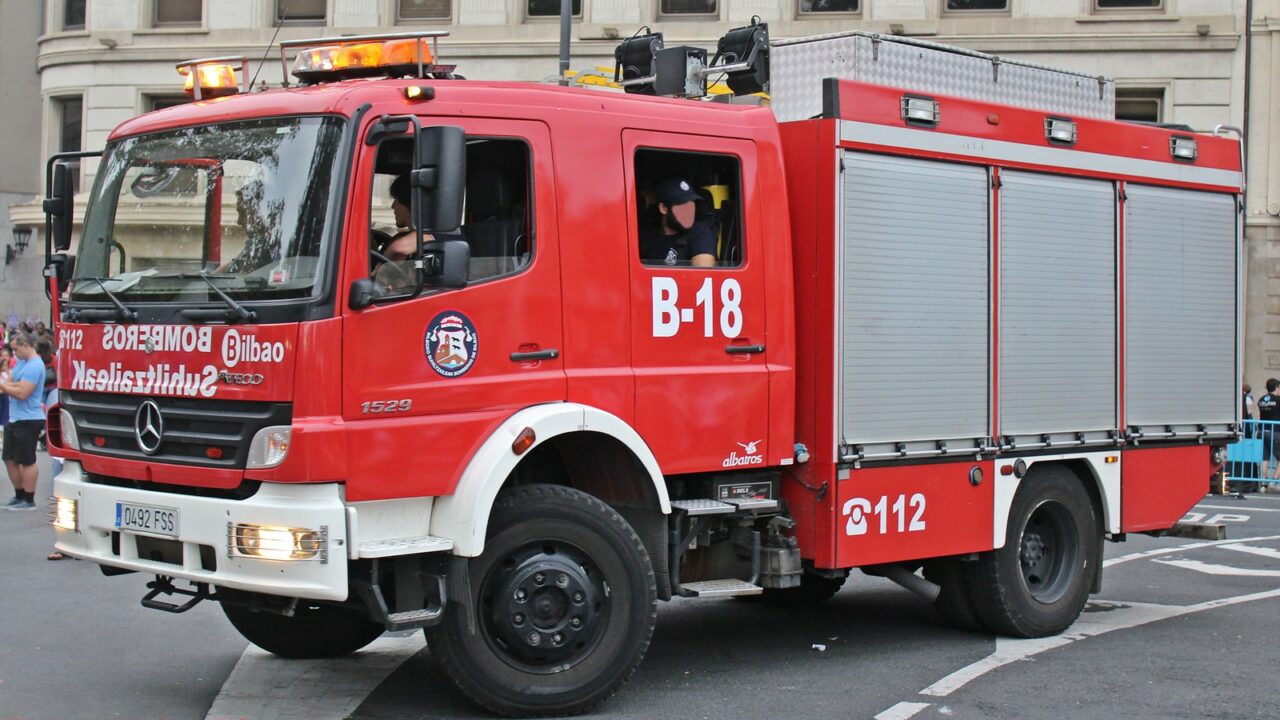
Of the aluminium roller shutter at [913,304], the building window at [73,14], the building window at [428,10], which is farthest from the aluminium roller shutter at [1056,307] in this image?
the building window at [73,14]

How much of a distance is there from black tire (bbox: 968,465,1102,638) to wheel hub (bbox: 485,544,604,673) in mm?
2908

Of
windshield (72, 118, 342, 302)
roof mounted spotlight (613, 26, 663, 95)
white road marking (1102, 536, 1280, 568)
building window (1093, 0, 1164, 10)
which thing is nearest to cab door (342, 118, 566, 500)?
windshield (72, 118, 342, 302)

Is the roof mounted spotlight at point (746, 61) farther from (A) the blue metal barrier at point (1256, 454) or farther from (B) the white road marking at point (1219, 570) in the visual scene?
(A) the blue metal barrier at point (1256, 454)

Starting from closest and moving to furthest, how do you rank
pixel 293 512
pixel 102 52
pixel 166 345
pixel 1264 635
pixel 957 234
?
pixel 293 512
pixel 166 345
pixel 957 234
pixel 1264 635
pixel 102 52

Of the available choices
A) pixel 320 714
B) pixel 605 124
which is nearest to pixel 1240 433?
pixel 605 124

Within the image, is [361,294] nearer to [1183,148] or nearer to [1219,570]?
[1183,148]

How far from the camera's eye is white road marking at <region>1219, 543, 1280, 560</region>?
1305 cm

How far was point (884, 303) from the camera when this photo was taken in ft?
26.0

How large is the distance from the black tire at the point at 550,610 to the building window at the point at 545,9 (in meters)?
24.5

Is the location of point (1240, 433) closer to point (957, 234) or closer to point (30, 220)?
point (957, 234)

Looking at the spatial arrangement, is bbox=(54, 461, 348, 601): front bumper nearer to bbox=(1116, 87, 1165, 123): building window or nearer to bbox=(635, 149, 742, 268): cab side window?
bbox=(635, 149, 742, 268): cab side window

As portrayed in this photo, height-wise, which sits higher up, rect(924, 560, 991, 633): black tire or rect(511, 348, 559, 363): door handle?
rect(511, 348, 559, 363): door handle

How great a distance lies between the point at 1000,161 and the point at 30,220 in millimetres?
30334

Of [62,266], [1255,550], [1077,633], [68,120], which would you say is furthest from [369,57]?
[68,120]
